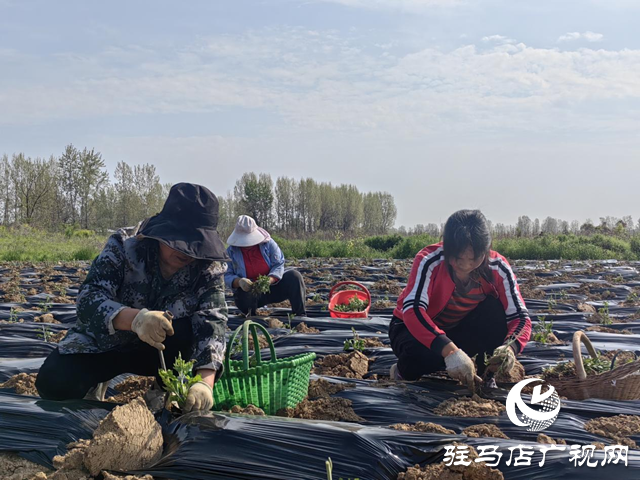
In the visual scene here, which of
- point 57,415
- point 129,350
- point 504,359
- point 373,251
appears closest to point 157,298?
point 129,350

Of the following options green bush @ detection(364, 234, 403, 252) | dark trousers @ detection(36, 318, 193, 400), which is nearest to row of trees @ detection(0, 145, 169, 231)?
green bush @ detection(364, 234, 403, 252)

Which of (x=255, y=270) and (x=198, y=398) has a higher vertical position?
(x=255, y=270)

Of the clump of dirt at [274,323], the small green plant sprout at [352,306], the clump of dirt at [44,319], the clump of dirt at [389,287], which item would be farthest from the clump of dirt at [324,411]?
the clump of dirt at [389,287]

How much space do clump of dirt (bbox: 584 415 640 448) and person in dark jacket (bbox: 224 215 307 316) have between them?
2902 millimetres

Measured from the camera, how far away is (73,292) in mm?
7562

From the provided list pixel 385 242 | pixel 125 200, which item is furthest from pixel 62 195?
pixel 385 242

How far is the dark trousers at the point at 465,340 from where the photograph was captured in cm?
307

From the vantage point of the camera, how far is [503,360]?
276cm

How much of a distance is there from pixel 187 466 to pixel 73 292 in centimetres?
629

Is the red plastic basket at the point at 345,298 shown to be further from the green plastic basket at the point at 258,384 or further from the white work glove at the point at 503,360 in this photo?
the green plastic basket at the point at 258,384

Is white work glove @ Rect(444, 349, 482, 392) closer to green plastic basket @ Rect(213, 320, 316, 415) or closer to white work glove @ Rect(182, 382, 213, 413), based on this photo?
green plastic basket @ Rect(213, 320, 316, 415)

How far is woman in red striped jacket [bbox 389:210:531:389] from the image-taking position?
2789mm

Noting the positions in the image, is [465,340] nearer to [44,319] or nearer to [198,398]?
[198,398]

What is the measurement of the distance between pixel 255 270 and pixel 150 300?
244 centimetres
